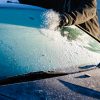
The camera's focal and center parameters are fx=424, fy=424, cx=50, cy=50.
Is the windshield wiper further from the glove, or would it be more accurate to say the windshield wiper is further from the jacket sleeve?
the jacket sleeve

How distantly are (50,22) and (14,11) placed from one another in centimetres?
34

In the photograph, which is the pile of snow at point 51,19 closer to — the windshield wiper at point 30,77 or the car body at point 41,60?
the car body at point 41,60

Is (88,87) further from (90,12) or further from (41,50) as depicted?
(90,12)

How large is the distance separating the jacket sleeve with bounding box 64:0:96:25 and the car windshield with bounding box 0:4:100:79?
139 mm

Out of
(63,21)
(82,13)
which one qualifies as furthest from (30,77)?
(82,13)

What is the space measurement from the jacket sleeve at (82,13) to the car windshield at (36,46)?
14 cm

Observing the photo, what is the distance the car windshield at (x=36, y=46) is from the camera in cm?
310

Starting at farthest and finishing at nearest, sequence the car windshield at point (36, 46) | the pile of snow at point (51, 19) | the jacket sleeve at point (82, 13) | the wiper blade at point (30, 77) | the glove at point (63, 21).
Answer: the jacket sleeve at point (82, 13) < the glove at point (63, 21) < the pile of snow at point (51, 19) < the car windshield at point (36, 46) < the wiper blade at point (30, 77)

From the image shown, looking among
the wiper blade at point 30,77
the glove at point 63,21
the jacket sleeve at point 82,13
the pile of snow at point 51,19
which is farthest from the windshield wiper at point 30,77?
the jacket sleeve at point 82,13

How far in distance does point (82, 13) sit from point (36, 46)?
1185 mm

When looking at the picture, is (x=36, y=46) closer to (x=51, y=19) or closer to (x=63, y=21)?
(x=51, y=19)

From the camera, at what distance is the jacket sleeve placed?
13.4ft

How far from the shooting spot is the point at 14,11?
373 centimetres

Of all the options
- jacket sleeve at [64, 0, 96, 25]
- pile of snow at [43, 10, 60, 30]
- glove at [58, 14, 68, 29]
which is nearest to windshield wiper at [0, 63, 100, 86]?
pile of snow at [43, 10, 60, 30]
